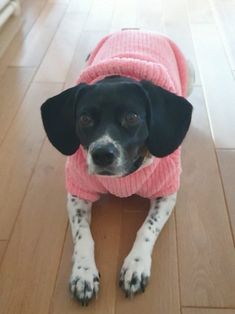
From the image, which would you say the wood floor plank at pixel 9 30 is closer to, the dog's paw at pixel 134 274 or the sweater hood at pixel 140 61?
the sweater hood at pixel 140 61

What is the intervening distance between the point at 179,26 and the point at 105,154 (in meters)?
1.96

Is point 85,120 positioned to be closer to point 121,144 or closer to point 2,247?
point 121,144

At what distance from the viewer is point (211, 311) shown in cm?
135

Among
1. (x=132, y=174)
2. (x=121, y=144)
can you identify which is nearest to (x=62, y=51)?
(x=132, y=174)

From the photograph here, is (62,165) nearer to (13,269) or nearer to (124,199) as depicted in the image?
(124,199)

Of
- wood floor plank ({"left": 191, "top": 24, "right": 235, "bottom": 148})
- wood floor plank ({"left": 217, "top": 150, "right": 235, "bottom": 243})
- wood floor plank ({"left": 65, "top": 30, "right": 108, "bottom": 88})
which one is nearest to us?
wood floor plank ({"left": 217, "top": 150, "right": 235, "bottom": 243})

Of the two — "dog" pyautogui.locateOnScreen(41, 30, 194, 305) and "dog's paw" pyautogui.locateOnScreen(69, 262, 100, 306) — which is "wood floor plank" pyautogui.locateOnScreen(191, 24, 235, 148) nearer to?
"dog" pyautogui.locateOnScreen(41, 30, 194, 305)

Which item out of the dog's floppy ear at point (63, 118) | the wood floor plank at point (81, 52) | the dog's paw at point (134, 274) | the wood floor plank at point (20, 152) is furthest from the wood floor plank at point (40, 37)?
the dog's paw at point (134, 274)

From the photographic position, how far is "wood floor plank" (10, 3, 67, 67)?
274cm

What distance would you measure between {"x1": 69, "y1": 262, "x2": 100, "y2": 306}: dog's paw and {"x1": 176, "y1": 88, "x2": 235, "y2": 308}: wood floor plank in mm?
271

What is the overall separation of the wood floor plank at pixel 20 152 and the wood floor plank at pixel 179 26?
2.66 feet

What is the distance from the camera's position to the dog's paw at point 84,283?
4.49 ft

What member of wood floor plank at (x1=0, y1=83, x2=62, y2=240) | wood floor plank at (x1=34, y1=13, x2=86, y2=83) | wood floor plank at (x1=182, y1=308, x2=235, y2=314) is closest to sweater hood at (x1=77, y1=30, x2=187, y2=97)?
wood floor plank at (x1=0, y1=83, x2=62, y2=240)

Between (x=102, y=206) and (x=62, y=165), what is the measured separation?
12.4 inches
